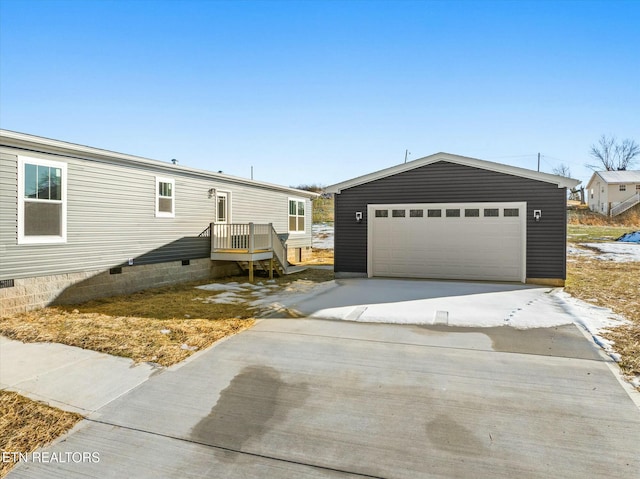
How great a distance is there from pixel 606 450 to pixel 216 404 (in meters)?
3.19

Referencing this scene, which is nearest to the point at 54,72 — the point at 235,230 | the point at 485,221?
the point at 235,230

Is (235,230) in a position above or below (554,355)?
above

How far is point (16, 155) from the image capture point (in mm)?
7129

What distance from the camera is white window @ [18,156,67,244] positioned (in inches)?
287

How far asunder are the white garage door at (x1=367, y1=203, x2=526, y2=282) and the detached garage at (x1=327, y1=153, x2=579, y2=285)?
3 centimetres

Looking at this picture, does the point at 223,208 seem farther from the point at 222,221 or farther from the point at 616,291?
the point at 616,291

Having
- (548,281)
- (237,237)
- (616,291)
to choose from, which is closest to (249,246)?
(237,237)

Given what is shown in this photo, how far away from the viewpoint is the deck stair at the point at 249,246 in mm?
11414

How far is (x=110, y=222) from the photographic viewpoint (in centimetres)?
904

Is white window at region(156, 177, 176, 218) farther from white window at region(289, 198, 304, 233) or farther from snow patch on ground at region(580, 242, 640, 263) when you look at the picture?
snow patch on ground at region(580, 242, 640, 263)

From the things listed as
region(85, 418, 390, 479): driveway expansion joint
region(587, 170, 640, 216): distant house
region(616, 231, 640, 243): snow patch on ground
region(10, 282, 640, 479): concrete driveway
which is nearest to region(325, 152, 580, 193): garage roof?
region(10, 282, 640, 479): concrete driveway

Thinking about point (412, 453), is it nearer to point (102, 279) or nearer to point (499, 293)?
point (499, 293)

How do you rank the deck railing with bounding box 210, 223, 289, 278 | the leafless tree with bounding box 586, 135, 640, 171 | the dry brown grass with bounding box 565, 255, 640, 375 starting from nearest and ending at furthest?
the dry brown grass with bounding box 565, 255, 640, 375 → the deck railing with bounding box 210, 223, 289, 278 → the leafless tree with bounding box 586, 135, 640, 171

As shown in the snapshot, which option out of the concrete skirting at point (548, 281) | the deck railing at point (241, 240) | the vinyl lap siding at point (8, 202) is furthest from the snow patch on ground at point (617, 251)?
the vinyl lap siding at point (8, 202)
